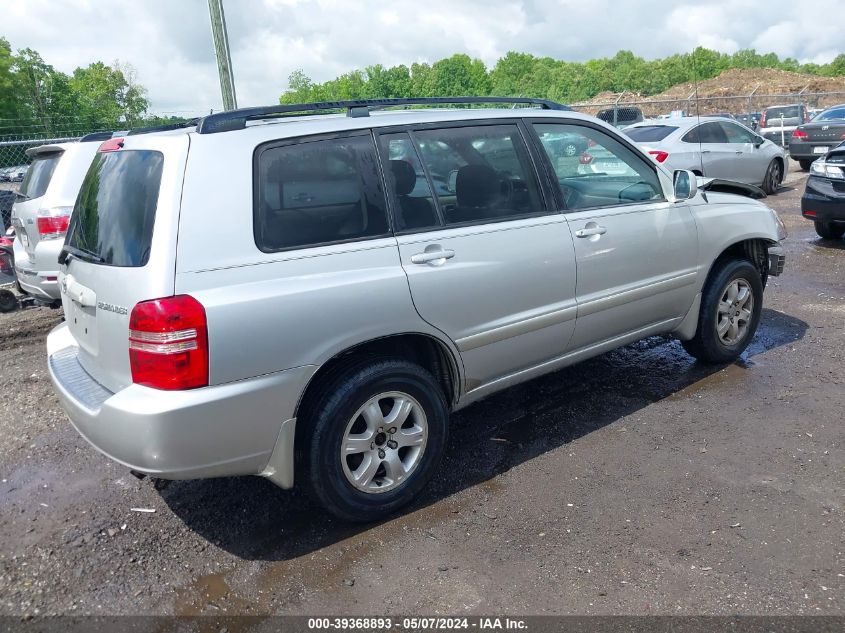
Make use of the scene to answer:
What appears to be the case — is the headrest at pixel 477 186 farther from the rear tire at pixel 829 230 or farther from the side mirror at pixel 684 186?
the rear tire at pixel 829 230

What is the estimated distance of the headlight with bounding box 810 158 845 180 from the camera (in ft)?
28.4

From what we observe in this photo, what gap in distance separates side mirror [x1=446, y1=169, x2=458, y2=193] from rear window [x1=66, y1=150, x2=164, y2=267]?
1.39 meters

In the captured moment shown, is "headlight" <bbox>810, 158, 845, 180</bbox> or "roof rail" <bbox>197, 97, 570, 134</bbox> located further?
"headlight" <bbox>810, 158, 845, 180</bbox>

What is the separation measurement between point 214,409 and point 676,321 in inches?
126

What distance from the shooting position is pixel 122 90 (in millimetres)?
67500

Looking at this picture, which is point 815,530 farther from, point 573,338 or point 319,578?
point 319,578

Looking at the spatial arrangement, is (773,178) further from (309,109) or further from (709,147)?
(309,109)

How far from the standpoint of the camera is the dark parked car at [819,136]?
1623cm

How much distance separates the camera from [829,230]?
30.7 feet

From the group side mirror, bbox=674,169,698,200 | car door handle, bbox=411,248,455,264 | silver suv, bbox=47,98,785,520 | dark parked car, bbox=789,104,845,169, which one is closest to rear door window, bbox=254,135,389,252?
silver suv, bbox=47,98,785,520

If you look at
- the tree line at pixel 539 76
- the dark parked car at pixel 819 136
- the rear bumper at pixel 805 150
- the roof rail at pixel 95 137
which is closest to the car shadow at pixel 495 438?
the roof rail at pixel 95 137

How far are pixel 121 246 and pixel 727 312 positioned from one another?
398 cm

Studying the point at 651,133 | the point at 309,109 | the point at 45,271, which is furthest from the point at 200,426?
the point at 651,133

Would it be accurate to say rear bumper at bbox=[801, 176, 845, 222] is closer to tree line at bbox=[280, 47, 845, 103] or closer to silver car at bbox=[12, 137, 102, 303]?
silver car at bbox=[12, 137, 102, 303]
